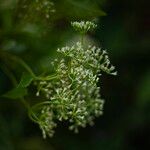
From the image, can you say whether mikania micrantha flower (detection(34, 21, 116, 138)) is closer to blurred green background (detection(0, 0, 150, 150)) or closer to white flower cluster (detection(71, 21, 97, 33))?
white flower cluster (detection(71, 21, 97, 33))

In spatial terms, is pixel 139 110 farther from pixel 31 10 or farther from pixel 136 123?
pixel 31 10

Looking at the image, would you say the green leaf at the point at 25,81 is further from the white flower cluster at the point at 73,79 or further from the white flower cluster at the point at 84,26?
the white flower cluster at the point at 84,26

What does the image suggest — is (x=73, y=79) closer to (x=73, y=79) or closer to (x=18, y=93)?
(x=73, y=79)

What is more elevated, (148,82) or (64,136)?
(148,82)

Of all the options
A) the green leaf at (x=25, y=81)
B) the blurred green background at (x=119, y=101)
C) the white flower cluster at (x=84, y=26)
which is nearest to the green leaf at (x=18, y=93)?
the green leaf at (x=25, y=81)

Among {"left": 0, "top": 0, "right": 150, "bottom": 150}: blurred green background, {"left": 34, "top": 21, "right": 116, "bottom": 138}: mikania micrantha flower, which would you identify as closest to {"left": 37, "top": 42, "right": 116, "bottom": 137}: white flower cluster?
{"left": 34, "top": 21, "right": 116, "bottom": 138}: mikania micrantha flower

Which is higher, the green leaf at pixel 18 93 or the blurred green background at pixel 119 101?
the green leaf at pixel 18 93

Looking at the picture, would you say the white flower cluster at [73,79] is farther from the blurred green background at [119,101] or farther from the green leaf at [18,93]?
the blurred green background at [119,101]

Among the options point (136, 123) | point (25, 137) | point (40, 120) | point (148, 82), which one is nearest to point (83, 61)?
point (40, 120)

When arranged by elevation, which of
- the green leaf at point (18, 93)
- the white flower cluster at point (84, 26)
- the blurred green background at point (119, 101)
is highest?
the white flower cluster at point (84, 26)

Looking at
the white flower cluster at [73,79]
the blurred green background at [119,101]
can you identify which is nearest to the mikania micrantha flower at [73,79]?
the white flower cluster at [73,79]

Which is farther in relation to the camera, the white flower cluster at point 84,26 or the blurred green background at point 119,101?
the blurred green background at point 119,101
